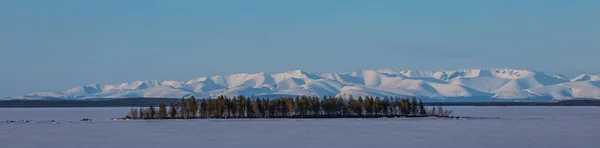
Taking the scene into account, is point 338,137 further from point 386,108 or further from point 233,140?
point 386,108

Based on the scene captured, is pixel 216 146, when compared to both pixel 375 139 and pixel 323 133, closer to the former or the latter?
pixel 375 139

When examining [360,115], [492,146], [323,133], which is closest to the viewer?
[492,146]

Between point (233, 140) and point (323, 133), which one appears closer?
point (233, 140)

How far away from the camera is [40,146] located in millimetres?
67500

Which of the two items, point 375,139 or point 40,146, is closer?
point 40,146

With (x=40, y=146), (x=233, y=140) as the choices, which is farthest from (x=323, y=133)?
(x=40, y=146)

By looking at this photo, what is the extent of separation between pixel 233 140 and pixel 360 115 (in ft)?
265

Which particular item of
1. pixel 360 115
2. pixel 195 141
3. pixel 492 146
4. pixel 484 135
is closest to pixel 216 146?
pixel 195 141

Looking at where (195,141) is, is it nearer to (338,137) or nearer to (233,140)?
(233,140)

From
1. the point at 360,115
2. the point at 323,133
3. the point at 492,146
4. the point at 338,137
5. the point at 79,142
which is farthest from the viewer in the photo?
the point at 360,115

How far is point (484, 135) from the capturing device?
3184 inches

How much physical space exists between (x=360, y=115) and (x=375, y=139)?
79034 millimetres

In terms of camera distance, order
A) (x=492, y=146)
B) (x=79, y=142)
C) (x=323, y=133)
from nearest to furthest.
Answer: (x=492, y=146)
(x=79, y=142)
(x=323, y=133)

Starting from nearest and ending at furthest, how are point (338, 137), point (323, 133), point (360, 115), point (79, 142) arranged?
point (79, 142) < point (338, 137) < point (323, 133) < point (360, 115)
